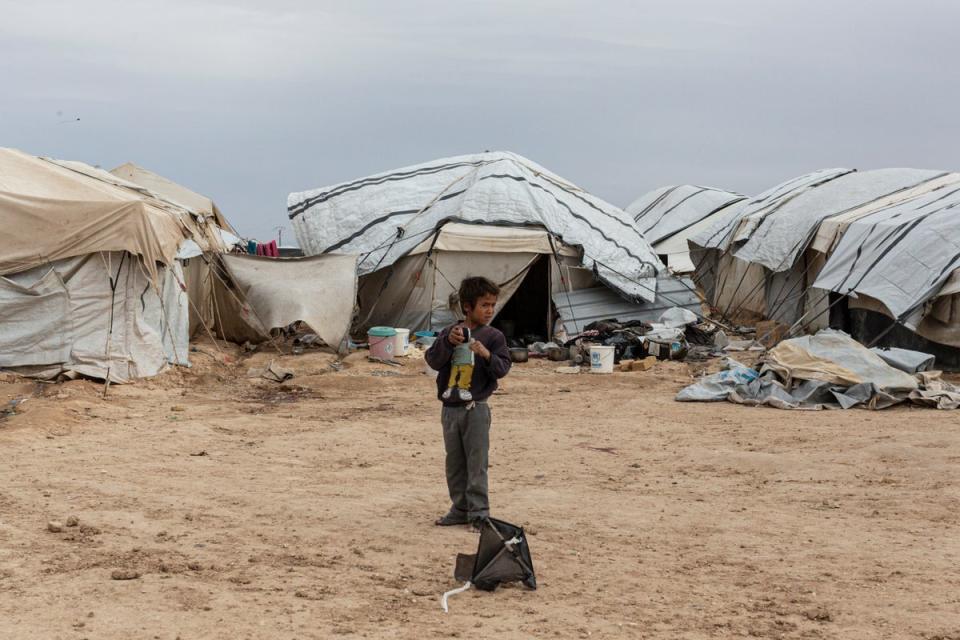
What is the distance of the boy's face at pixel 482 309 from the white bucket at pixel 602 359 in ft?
28.5

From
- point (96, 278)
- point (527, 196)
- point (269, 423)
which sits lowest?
point (269, 423)

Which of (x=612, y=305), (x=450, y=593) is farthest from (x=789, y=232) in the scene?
(x=450, y=593)

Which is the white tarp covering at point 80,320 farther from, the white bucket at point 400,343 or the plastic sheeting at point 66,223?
the white bucket at point 400,343

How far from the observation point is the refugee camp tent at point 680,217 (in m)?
28.2

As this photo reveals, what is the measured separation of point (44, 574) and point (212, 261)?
11.4 metres

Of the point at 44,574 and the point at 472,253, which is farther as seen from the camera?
the point at 472,253

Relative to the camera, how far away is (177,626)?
440cm

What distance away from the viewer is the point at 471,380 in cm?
595

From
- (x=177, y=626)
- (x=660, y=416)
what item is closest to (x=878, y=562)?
(x=177, y=626)

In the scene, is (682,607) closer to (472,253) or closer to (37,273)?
(37,273)

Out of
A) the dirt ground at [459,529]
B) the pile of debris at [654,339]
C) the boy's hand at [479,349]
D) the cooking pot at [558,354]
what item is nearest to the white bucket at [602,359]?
the pile of debris at [654,339]

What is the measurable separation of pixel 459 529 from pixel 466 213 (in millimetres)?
12264

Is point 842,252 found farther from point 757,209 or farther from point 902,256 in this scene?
point 757,209

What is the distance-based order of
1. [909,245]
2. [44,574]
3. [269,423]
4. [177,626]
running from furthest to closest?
[909,245] < [269,423] < [44,574] < [177,626]
